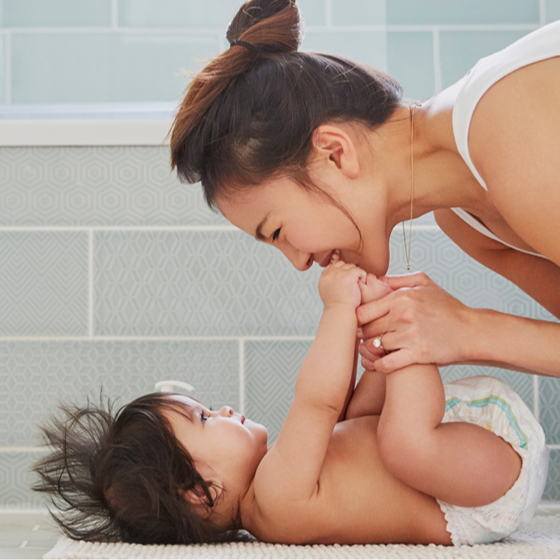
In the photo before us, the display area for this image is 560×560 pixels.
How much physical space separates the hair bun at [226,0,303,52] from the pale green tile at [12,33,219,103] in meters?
0.78

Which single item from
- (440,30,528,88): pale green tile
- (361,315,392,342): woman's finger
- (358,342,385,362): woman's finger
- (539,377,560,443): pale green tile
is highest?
(440,30,528,88): pale green tile

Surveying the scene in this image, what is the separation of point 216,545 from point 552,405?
1.03 metres

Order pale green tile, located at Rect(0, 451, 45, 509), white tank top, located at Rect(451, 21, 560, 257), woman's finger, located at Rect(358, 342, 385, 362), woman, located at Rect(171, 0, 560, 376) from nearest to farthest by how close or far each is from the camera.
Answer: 1. white tank top, located at Rect(451, 21, 560, 257)
2. woman, located at Rect(171, 0, 560, 376)
3. woman's finger, located at Rect(358, 342, 385, 362)
4. pale green tile, located at Rect(0, 451, 45, 509)

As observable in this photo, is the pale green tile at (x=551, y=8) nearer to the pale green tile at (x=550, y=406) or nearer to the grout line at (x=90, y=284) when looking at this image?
the pale green tile at (x=550, y=406)

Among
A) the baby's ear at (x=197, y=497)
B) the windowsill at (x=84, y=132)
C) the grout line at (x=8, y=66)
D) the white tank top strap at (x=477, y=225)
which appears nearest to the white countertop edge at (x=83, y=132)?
the windowsill at (x=84, y=132)

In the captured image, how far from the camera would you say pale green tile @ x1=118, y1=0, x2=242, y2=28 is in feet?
6.07

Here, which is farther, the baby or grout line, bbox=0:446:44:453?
grout line, bbox=0:446:44:453

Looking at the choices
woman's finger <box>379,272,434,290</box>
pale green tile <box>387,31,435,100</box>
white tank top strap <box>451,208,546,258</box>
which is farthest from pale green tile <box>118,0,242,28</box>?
woman's finger <box>379,272,434,290</box>

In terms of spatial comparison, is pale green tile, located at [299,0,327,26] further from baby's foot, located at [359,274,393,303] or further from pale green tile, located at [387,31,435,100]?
baby's foot, located at [359,274,393,303]

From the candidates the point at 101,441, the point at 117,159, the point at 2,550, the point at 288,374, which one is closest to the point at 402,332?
the point at 101,441

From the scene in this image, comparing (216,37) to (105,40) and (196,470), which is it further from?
(196,470)

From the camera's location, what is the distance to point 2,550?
1.25 m

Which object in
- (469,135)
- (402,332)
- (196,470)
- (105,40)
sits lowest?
(196,470)

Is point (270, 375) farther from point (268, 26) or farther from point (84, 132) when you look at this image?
point (268, 26)
